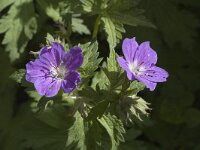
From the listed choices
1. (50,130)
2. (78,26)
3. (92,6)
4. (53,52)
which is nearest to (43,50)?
(53,52)

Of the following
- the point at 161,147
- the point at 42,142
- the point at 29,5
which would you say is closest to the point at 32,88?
the point at 42,142

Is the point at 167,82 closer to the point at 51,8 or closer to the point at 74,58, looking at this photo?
the point at 51,8

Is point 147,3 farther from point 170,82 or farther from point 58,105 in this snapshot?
point 58,105

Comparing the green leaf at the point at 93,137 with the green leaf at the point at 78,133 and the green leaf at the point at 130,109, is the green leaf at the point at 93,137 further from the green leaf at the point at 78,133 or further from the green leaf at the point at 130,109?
the green leaf at the point at 130,109

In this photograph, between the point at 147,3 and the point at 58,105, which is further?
the point at 147,3

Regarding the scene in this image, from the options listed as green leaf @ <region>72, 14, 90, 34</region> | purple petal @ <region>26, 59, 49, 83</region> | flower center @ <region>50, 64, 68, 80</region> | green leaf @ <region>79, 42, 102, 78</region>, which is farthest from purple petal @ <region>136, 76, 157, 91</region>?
green leaf @ <region>72, 14, 90, 34</region>

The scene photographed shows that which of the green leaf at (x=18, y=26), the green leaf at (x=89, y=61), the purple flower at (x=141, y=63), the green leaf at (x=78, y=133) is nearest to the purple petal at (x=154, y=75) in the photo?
the purple flower at (x=141, y=63)

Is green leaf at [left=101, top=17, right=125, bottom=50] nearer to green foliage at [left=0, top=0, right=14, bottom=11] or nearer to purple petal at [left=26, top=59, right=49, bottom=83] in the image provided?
purple petal at [left=26, top=59, right=49, bottom=83]
